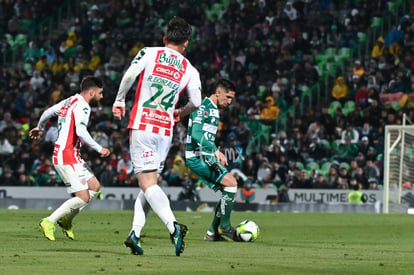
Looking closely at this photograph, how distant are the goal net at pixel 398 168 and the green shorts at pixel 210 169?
13.5 meters

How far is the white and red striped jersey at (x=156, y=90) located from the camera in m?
11.2

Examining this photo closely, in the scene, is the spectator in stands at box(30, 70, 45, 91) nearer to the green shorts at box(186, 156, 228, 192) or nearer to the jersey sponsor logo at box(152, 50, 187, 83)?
the green shorts at box(186, 156, 228, 192)

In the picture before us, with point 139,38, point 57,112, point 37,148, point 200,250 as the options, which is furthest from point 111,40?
point 200,250

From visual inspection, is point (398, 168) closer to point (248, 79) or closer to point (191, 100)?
point (248, 79)

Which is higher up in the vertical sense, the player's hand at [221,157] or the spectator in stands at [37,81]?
the spectator in stands at [37,81]

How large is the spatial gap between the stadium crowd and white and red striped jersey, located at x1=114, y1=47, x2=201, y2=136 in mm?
18852

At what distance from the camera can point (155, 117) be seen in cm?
1127

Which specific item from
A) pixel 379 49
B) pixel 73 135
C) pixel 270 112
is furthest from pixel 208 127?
pixel 379 49

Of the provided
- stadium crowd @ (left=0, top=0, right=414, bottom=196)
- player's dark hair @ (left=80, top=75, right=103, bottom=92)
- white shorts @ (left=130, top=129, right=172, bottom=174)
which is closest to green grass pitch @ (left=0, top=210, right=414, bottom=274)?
white shorts @ (left=130, top=129, right=172, bottom=174)

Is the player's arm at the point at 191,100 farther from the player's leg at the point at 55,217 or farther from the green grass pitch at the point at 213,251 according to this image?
the player's leg at the point at 55,217

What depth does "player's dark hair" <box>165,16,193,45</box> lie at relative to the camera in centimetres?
1134

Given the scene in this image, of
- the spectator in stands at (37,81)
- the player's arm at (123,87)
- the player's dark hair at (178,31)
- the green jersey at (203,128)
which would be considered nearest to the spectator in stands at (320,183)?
the spectator in stands at (37,81)

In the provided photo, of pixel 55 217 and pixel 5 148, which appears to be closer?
pixel 55 217

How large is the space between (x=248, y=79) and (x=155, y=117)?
23.3 meters
